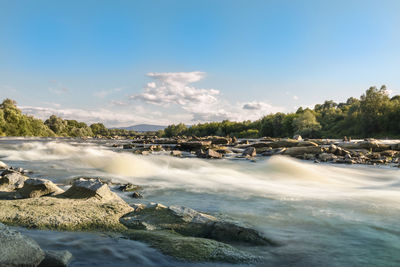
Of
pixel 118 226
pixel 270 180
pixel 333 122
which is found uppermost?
pixel 333 122

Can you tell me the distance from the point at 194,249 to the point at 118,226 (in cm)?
170

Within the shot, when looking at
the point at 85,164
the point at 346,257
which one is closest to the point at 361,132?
the point at 85,164

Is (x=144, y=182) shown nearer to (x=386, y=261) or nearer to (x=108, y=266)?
(x=108, y=266)

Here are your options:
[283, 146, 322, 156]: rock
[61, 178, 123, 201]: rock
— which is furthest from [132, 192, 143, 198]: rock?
[283, 146, 322, 156]: rock

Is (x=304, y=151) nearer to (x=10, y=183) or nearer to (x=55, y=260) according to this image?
(x=10, y=183)

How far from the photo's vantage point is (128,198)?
7938mm

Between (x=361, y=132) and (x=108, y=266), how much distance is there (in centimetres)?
9080

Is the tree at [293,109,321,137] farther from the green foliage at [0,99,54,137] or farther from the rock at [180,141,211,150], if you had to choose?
the green foliage at [0,99,54,137]

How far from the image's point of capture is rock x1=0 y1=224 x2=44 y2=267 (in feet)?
9.98

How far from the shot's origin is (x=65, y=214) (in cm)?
521

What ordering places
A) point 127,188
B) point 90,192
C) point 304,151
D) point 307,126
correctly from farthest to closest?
point 307,126, point 304,151, point 127,188, point 90,192

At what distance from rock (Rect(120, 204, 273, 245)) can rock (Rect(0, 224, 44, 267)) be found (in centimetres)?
198

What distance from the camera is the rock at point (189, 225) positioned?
4738 mm

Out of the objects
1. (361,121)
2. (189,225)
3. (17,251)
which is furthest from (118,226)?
(361,121)
